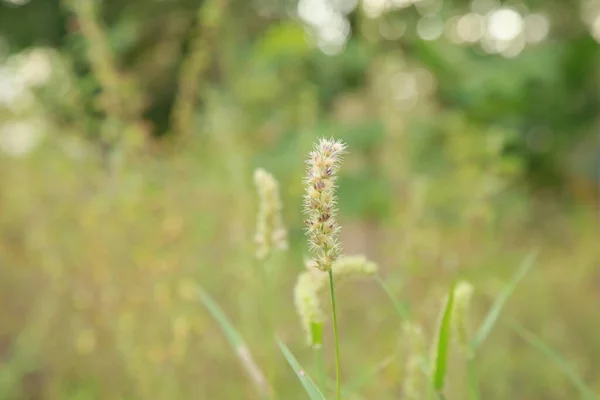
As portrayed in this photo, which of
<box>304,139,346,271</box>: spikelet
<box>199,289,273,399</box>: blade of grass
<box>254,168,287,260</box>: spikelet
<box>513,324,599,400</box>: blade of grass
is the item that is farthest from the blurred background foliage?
<box>304,139,346,271</box>: spikelet

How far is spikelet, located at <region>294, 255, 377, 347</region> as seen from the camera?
670 millimetres

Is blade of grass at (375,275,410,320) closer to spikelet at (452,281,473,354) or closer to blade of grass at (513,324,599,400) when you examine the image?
spikelet at (452,281,473,354)

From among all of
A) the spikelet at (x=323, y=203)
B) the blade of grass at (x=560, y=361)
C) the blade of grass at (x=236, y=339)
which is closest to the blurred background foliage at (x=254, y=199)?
the blade of grass at (x=236, y=339)

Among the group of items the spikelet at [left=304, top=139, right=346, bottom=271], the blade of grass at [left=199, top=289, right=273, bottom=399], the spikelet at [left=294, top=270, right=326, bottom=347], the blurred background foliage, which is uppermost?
the blurred background foliage

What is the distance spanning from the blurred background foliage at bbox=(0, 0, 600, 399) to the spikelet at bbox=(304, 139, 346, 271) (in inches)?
17.8

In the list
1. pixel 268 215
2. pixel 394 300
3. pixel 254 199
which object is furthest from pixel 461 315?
A: pixel 254 199

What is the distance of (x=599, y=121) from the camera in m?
3.44

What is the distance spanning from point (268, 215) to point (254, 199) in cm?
108

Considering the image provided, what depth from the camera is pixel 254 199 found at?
1855 millimetres

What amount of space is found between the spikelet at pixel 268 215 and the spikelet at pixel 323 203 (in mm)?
245

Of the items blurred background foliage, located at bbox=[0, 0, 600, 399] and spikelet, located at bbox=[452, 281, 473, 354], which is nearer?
spikelet, located at bbox=[452, 281, 473, 354]

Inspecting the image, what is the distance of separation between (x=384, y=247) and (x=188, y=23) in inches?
69.9

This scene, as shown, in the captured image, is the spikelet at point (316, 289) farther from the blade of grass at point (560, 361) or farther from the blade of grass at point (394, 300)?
the blade of grass at point (560, 361)

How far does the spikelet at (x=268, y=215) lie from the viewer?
0.76 m
